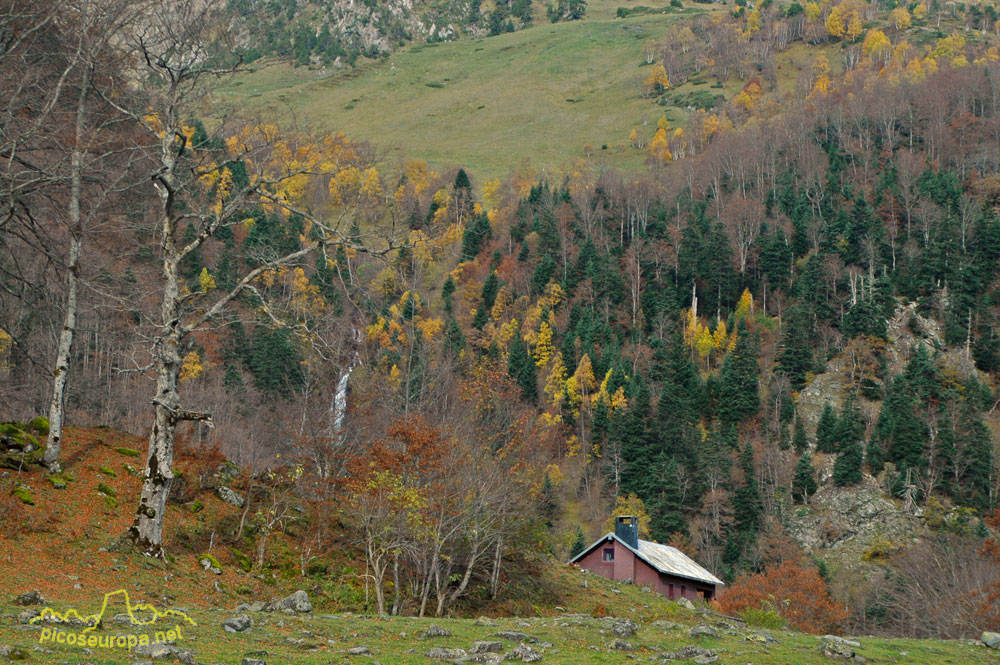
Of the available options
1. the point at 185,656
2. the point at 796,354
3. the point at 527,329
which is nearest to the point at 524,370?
the point at 527,329

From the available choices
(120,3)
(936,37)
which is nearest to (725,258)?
(120,3)

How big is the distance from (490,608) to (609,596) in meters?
7.29

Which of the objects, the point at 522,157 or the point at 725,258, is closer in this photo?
the point at 725,258

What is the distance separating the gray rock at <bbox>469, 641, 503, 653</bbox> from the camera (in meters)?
13.0

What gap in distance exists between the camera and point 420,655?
491 inches

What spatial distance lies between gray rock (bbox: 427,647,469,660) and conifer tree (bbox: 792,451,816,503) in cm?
7004

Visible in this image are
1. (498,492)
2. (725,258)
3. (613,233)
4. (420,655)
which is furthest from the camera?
(613,233)

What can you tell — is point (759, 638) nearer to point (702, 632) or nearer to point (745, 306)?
point (702, 632)

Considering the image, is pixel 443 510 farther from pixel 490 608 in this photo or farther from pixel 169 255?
pixel 169 255

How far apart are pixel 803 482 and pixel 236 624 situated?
72.0m

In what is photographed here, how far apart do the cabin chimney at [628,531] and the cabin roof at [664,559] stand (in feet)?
1.08

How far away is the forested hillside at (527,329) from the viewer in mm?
19031

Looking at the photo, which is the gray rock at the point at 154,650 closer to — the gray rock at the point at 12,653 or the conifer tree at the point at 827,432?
the gray rock at the point at 12,653

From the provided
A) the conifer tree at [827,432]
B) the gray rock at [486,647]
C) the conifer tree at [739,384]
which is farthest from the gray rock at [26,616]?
the conifer tree at [739,384]
